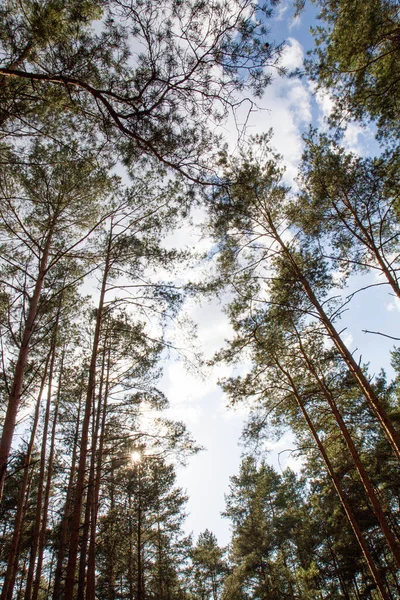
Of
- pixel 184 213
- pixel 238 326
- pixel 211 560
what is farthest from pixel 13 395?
pixel 211 560

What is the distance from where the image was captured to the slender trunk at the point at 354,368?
548 cm

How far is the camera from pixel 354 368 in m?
6.20

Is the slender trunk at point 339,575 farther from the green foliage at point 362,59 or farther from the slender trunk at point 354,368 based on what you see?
the green foliage at point 362,59

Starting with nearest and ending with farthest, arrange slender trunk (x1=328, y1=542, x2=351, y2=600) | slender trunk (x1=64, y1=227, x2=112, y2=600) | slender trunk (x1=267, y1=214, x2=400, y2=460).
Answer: slender trunk (x1=64, y1=227, x2=112, y2=600), slender trunk (x1=267, y1=214, x2=400, y2=460), slender trunk (x1=328, y1=542, x2=351, y2=600)

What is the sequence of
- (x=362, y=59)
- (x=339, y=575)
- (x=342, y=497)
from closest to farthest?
(x=362, y=59), (x=342, y=497), (x=339, y=575)

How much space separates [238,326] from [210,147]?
5.19 meters

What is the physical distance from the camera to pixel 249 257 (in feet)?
30.0

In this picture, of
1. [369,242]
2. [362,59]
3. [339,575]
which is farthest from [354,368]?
[339,575]

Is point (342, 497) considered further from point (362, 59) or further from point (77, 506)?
point (362, 59)

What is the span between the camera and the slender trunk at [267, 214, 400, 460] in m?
5.48

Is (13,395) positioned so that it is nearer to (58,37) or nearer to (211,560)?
(58,37)

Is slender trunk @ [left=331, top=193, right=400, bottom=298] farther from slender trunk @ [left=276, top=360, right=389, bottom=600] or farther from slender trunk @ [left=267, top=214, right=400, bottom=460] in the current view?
slender trunk @ [left=276, top=360, right=389, bottom=600]

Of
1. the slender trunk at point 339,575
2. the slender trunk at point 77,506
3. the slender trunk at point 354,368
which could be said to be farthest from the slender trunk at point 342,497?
the slender trunk at point 339,575

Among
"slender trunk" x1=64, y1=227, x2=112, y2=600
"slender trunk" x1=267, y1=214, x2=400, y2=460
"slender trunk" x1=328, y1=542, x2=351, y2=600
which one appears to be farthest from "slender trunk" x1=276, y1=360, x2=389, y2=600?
"slender trunk" x1=328, y1=542, x2=351, y2=600
